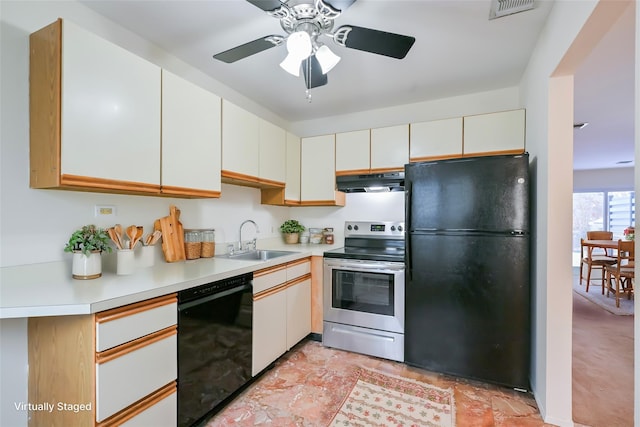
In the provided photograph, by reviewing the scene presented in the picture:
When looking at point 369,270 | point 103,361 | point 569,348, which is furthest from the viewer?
point 369,270

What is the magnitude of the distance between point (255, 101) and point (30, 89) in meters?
1.88

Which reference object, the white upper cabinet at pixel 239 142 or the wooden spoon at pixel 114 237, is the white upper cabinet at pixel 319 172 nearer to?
the white upper cabinet at pixel 239 142

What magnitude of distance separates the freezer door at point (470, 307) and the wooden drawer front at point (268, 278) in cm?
102

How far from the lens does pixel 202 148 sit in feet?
6.66

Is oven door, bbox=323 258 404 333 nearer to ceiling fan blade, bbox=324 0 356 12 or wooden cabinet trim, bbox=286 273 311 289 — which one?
wooden cabinet trim, bbox=286 273 311 289

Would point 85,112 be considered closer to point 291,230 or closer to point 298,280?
point 298,280

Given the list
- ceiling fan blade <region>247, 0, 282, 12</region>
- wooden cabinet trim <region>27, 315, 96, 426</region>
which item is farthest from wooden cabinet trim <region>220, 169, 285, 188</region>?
wooden cabinet trim <region>27, 315, 96, 426</region>

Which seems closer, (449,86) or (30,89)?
(30,89)

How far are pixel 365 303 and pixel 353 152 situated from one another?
150 centimetres

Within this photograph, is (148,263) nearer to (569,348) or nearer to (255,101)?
(255,101)

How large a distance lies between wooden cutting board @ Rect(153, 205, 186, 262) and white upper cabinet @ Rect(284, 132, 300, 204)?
3.75 ft

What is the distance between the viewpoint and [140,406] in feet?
4.34

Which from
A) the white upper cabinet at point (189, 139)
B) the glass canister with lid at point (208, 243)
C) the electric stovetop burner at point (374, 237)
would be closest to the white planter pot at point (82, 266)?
the white upper cabinet at point (189, 139)

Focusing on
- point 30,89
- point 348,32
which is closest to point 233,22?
point 348,32
